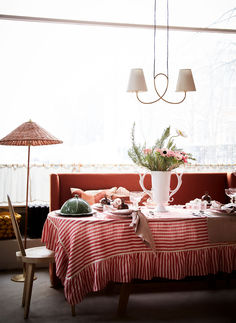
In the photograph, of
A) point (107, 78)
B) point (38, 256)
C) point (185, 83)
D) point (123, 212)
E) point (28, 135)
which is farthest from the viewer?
point (107, 78)

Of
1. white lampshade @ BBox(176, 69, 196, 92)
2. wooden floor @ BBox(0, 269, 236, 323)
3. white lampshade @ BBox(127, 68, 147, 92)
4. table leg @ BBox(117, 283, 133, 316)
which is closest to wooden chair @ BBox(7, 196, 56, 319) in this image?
wooden floor @ BBox(0, 269, 236, 323)

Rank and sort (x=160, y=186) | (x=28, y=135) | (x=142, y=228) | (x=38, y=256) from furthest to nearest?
(x=28, y=135) < (x=160, y=186) < (x=38, y=256) < (x=142, y=228)

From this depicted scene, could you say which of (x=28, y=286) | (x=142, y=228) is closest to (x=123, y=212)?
(x=142, y=228)

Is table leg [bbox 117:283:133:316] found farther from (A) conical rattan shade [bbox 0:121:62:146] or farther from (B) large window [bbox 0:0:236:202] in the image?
(B) large window [bbox 0:0:236:202]

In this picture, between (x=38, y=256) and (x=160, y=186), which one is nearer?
(x=38, y=256)

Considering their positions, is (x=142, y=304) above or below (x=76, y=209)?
below

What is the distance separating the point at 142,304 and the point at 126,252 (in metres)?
0.63

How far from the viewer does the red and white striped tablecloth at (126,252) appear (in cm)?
286

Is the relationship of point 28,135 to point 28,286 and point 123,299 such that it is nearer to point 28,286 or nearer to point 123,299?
point 28,286

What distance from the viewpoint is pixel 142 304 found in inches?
130

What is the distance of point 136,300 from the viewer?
3400 millimetres

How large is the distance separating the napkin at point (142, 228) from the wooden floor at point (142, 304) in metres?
0.50

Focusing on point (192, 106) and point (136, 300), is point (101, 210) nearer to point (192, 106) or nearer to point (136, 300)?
point (136, 300)

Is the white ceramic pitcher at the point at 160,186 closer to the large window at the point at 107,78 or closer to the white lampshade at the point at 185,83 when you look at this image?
the white lampshade at the point at 185,83
